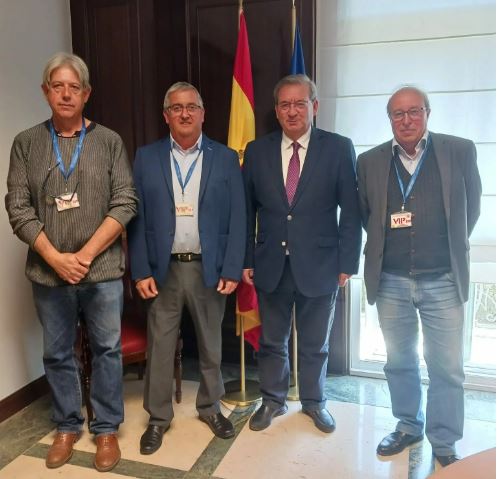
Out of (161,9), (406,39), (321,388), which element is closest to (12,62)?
(161,9)

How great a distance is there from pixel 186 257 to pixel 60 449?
3.34ft

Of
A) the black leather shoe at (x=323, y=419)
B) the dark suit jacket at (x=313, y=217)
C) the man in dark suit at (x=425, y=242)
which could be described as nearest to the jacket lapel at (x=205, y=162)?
the dark suit jacket at (x=313, y=217)

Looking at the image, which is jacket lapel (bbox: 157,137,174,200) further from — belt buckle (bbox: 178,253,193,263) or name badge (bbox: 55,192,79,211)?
name badge (bbox: 55,192,79,211)

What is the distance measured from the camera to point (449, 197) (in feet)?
6.74

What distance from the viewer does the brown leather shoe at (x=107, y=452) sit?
2.21 m

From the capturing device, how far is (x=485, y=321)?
3002mm

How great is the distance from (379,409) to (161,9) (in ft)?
8.50

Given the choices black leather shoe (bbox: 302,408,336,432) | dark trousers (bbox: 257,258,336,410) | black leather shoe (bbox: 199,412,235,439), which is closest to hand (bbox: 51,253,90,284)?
dark trousers (bbox: 257,258,336,410)

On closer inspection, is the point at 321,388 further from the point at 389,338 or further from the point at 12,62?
the point at 12,62

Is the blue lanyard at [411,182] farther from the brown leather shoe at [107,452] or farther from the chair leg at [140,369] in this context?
the chair leg at [140,369]

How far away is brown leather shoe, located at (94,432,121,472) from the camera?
221 cm

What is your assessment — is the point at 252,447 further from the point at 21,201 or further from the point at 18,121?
the point at 18,121

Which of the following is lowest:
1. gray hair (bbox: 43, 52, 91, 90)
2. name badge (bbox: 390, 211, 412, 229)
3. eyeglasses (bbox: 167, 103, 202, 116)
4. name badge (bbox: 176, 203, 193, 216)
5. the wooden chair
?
the wooden chair

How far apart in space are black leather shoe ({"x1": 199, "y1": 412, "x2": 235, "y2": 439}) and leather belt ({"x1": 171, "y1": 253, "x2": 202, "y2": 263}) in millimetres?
A: 806
